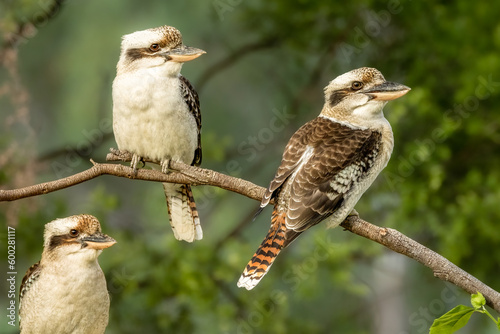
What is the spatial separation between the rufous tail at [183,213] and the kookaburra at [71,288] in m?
0.62

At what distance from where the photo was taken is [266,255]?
3.01m

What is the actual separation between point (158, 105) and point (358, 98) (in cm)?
88

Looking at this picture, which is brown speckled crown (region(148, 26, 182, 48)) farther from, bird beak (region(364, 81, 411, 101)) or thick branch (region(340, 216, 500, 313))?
thick branch (region(340, 216, 500, 313))

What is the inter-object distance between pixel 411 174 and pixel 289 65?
8.51ft

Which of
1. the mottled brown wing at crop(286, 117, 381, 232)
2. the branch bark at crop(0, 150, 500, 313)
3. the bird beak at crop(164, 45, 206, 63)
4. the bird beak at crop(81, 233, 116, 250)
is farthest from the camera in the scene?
the bird beak at crop(164, 45, 206, 63)

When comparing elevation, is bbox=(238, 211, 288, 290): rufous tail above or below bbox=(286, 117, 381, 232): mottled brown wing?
below

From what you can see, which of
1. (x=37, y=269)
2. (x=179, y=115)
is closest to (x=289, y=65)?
(x=179, y=115)

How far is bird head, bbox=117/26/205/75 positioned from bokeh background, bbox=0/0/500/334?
253cm

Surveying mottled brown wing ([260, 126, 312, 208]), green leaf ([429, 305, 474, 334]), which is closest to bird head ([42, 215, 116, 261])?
mottled brown wing ([260, 126, 312, 208])

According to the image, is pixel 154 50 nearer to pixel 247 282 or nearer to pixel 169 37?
pixel 169 37

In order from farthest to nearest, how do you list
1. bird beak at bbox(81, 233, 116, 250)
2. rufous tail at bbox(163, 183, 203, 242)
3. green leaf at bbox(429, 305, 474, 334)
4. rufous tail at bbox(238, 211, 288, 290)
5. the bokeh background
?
the bokeh background < rufous tail at bbox(163, 183, 203, 242) < bird beak at bbox(81, 233, 116, 250) < rufous tail at bbox(238, 211, 288, 290) < green leaf at bbox(429, 305, 474, 334)

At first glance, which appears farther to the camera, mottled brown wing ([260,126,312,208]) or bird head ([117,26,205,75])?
bird head ([117,26,205,75])

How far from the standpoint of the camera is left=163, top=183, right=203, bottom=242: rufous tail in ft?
12.6

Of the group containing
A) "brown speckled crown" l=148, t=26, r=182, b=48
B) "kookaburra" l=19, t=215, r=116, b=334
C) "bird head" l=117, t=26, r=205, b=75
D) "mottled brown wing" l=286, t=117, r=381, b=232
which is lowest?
"kookaburra" l=19, t=215, r=116, b=334
